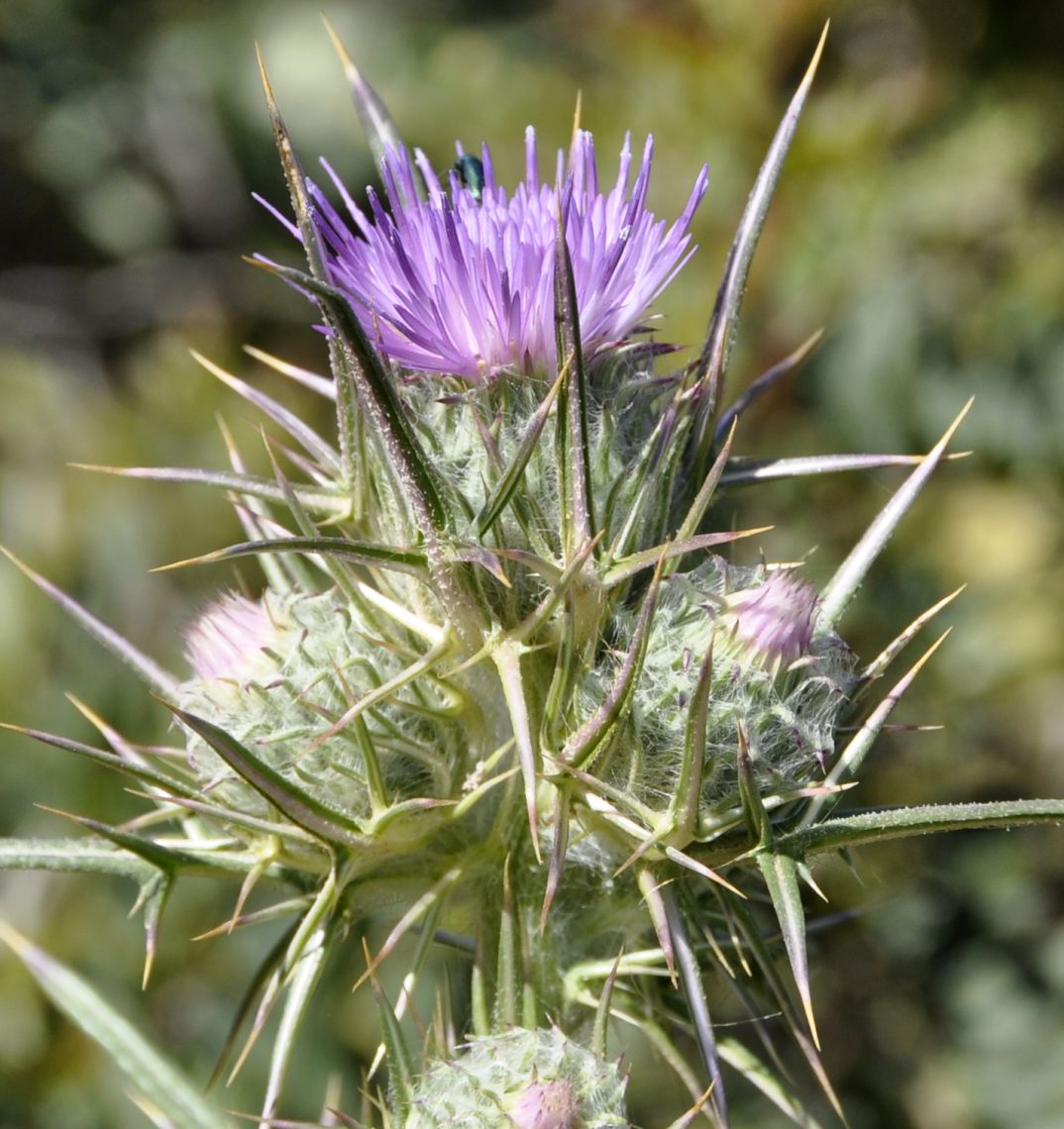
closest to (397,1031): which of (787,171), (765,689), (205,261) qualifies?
(765,689)

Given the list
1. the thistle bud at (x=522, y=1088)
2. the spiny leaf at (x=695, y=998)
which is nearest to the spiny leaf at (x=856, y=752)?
the spiny leaf at (x=695, y=998)

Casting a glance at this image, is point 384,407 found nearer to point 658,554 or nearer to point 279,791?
point 658,554

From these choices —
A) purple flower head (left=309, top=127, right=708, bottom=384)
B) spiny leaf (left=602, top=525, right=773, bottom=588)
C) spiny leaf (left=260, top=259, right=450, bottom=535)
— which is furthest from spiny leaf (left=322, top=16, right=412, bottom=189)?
spiny leaf (left=602, top=525, right=773, bottom=588)

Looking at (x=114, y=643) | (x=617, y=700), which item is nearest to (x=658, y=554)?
(x=617, y=700)

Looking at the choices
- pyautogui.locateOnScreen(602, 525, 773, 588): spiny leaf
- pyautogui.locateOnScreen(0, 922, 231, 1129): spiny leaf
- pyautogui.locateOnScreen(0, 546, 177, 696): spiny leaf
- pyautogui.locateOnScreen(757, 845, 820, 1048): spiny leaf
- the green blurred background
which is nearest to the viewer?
pyautogui.locateOnScreen(757, 845, 820, 1048): spiny leaf

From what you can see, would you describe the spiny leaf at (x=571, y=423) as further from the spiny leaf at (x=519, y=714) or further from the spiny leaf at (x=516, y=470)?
the spiny leaf at (x=519, y=714)

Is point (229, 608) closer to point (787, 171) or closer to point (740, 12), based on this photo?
point (787, 171)

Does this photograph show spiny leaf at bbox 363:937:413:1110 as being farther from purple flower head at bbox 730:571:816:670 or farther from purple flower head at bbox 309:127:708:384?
purple flower head at bbox 309:127:708:384

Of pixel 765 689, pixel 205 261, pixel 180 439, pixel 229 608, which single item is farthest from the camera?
pixel 205 261
